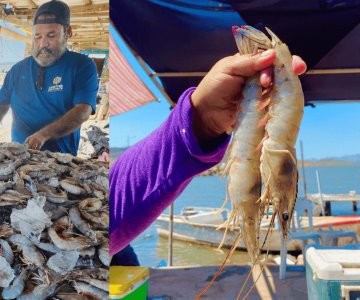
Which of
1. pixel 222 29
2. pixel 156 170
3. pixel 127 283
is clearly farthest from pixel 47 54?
pixel 222 29

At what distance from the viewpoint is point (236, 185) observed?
106 centimetres

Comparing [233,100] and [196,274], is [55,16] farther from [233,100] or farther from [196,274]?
[196,274]

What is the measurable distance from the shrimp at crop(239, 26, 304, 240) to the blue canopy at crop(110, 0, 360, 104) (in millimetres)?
1987

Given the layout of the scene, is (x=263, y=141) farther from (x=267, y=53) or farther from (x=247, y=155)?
(x=267, y=53)

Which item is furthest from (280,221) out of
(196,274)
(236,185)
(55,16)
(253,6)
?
(196,274)

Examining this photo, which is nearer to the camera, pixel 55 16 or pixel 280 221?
pixel 280 221

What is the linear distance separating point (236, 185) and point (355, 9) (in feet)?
7.56

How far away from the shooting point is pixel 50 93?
1.99 meters

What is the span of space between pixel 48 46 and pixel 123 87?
A: 5.23ft

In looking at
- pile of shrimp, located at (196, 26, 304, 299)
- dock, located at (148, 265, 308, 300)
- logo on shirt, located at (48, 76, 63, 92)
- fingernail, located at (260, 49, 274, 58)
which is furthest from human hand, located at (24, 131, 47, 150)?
dock, located at (148, 265, 308, 300)

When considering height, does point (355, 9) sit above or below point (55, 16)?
above

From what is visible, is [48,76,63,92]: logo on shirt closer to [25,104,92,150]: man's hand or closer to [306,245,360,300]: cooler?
[25,104,92,150]: man's hand

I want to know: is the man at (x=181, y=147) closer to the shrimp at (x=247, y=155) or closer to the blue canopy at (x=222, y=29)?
the shrimp at (x=247, y=155)

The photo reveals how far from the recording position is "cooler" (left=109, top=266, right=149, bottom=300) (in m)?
2.21
